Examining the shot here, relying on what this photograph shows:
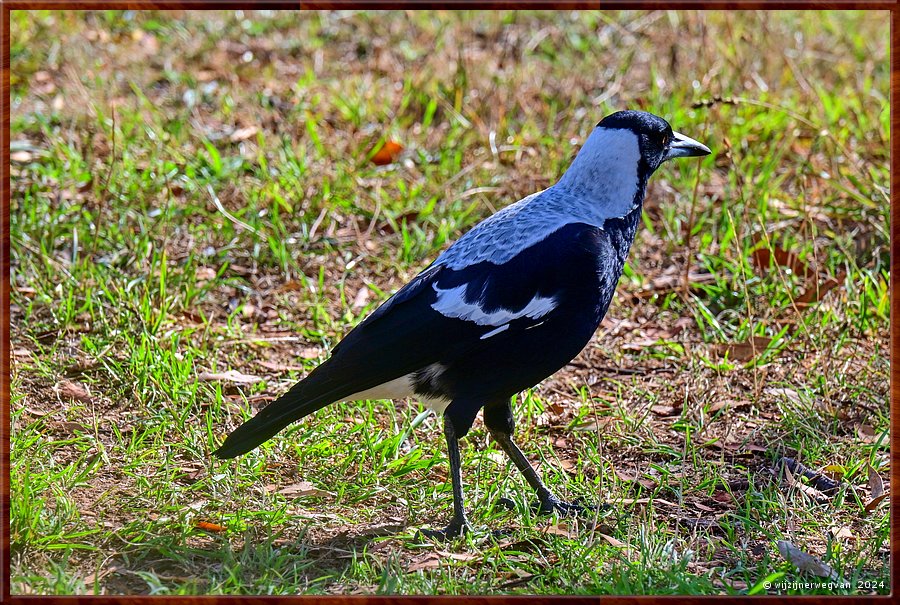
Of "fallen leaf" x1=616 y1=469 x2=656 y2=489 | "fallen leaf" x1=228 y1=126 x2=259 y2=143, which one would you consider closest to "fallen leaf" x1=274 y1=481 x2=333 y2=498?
"fallen leaf" x1=616 y1=469 x2=656 y2=489

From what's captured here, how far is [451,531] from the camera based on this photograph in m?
2.65

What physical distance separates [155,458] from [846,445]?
202 cm

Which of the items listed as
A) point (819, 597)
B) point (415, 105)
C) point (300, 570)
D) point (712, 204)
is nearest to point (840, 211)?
point (712, 204)

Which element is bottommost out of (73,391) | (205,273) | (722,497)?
(722,497)

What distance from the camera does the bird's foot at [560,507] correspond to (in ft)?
9.09

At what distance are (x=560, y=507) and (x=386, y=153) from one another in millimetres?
2232

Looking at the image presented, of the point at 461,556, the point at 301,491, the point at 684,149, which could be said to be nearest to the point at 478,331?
the point at 461,556

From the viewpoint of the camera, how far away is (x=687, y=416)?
10.7 ft

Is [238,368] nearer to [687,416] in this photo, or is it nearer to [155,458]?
[155,458]

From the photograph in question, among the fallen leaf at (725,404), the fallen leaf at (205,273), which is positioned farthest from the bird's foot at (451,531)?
the fallen leaf at (205,273)

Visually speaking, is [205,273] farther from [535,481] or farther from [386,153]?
[535,481]

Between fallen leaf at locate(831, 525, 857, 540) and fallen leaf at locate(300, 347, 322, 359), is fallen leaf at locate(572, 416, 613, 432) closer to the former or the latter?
fallen leaf at locate(831, 525, 857, 540)

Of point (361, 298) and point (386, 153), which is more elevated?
point (386, 153)

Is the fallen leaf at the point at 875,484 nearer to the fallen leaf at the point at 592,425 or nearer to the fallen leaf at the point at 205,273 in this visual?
the fallen leaf at the point at 592,425
